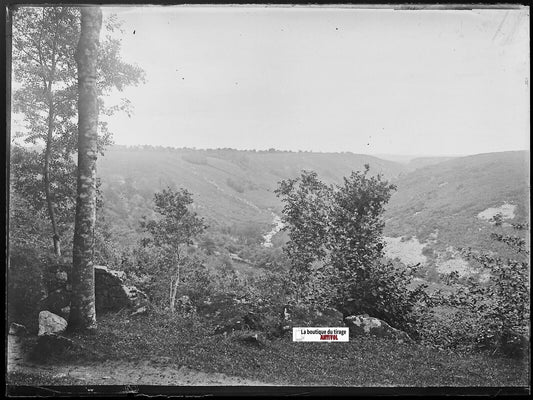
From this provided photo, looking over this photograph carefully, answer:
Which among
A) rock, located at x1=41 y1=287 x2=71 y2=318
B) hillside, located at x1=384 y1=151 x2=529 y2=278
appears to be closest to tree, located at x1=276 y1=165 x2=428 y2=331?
hillside, located at x1=384 y1=151 x2=529 y2=278

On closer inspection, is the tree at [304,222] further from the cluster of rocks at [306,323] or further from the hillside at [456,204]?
the hillside at [456,204]

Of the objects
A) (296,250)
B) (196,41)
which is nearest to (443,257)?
(296,250)

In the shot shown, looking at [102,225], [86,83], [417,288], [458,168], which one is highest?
[86,83]

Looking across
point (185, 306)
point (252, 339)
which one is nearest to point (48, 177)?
point (185, 306)

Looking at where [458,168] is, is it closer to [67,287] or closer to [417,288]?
[417,288]

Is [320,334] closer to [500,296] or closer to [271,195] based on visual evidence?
[271,195]

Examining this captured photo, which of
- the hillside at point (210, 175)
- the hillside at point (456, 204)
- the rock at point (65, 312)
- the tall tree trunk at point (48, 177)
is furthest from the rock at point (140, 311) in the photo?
the hillside at point (456, 204)
